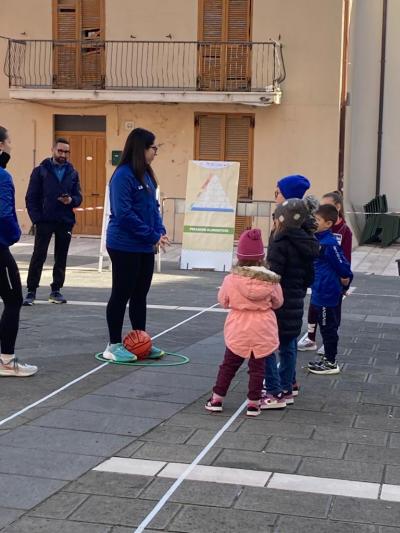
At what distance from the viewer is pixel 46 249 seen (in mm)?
10633

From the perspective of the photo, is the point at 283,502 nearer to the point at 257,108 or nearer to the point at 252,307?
the point at 252,307

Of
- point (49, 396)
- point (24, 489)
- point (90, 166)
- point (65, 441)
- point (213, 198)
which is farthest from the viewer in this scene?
point (90, 166)

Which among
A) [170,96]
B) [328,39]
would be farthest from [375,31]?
[170,96]

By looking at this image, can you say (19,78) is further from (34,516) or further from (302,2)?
(34,516)

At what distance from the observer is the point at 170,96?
66.2 ft

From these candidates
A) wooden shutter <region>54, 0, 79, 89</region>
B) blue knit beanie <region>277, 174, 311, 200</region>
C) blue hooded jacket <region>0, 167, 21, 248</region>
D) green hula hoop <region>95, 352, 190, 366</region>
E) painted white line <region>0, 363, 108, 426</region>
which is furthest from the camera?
wooden shutter <region>54, 0, 79, 89</region>

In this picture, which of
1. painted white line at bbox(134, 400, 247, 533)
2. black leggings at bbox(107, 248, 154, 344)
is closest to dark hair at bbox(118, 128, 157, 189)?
black leggings at bbox(107, 248, 154, 344)

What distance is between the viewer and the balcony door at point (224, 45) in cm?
2033

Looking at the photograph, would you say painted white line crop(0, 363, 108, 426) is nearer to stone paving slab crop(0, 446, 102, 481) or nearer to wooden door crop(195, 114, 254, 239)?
stone paving slab crop(0, 446, 102, 481)

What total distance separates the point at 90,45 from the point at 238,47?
11.0 feet

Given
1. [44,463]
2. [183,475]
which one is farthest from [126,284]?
[183,475]

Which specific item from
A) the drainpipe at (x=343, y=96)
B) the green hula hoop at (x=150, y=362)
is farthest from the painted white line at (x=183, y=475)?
the drainpipe at (x=343, y=96)

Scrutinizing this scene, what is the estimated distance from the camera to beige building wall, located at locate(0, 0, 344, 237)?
20.0 meters

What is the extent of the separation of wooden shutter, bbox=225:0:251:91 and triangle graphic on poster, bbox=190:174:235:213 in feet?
17.4
